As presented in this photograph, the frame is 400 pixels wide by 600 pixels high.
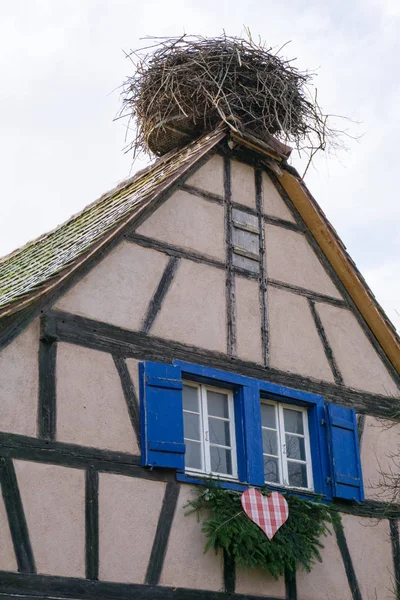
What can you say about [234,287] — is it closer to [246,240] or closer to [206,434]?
[246,240]

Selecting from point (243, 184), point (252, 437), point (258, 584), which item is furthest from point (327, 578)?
point (243, 184)

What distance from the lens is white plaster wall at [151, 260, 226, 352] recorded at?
9195 millimetres

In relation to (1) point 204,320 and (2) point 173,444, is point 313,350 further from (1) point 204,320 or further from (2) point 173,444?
(2) point 173,444

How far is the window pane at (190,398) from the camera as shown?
911cm

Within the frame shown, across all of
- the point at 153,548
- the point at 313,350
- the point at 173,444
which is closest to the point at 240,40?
the point at 313,350

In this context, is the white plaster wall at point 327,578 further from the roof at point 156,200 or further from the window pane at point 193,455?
the roof at point 156,200

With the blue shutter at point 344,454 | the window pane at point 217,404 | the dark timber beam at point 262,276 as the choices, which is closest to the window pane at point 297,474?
the blue shutter at point 344,454

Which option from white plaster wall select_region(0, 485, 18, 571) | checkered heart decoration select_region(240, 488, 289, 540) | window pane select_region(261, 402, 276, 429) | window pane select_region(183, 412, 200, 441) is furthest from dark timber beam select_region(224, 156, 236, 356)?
white plaster wall select_region(0, 485, 18, 571)

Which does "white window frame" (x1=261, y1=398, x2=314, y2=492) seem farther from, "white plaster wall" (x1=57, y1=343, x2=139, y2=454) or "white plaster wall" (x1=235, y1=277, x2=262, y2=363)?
"white plaster wall" (x1=57, y1=343, x2=139, y2=454)

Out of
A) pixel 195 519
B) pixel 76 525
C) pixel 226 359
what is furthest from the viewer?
pixel 226 359

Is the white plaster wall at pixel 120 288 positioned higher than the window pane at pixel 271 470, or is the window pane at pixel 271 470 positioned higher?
the white plaster wall at pixel 120 288

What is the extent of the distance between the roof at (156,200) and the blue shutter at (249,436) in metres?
1.75

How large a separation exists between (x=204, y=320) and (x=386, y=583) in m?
2.78

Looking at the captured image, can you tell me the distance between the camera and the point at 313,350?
1018 centimetres
